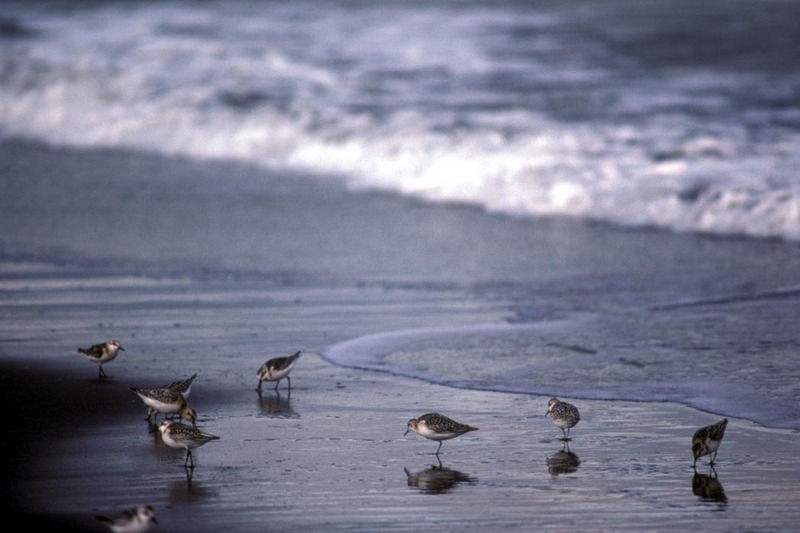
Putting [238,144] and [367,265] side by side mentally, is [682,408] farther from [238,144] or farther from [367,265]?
[238,144]

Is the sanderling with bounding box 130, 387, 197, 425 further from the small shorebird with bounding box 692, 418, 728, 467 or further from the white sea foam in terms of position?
the white sea foam

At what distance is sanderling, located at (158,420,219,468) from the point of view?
7.71 metres

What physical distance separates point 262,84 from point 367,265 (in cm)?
1449

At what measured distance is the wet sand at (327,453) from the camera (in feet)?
22.5

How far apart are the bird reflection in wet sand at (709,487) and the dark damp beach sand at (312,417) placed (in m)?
0.02

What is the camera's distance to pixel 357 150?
21578 mm

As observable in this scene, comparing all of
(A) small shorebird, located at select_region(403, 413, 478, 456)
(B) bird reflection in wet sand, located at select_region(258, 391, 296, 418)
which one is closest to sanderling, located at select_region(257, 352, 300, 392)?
(B) bird reflection in wet sand, located at select_region(258, 391, 296, 418)

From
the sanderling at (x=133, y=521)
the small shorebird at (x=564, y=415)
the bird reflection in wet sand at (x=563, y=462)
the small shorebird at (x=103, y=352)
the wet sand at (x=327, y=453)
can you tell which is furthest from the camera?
the small shorebird at (x=103, y=352)

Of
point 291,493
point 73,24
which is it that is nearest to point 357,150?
point 291,493

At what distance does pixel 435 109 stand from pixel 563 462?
1701 cm

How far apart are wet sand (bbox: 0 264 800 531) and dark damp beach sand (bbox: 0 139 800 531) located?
2cm

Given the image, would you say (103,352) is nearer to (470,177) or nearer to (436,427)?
(436,427)

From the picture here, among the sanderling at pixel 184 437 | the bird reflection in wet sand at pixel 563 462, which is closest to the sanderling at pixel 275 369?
the sanderling at pixel 184 437

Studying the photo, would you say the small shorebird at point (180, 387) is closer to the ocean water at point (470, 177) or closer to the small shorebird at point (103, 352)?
the small shorebird at point (103, 352)
